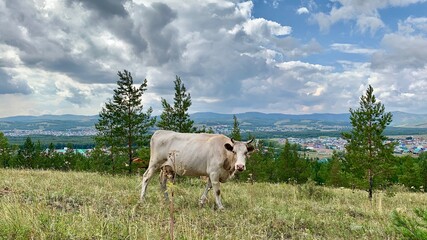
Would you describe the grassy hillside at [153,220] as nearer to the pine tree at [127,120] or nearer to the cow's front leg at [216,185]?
the cow's front leg at [216,185]

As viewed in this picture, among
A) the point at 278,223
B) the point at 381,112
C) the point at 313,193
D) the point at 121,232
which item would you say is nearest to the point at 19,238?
the point at 121,232

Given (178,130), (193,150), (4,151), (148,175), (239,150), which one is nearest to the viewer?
(239,150)

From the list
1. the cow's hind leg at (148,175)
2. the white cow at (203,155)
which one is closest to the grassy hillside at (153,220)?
the cow's hind leg at (148,175)

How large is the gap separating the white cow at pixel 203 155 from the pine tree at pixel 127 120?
43.0 feet

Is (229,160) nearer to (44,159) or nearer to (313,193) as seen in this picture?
(313,193)

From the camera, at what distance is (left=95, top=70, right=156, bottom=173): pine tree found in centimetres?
2527

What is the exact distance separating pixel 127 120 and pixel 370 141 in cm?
1619

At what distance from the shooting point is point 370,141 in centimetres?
2036

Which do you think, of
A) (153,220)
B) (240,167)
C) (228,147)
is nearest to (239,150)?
(228,147)

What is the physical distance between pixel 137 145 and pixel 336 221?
19.0 meters

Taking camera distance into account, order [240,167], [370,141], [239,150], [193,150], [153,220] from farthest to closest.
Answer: [370,141] → [193,150] → [239,150] → [240,167] → [153,220]

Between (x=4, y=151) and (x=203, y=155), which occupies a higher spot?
(x=203, y=155)

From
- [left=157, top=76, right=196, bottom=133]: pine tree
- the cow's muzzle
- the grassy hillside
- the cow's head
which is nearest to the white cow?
the cow's head

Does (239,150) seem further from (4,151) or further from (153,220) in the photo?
(4,151)
